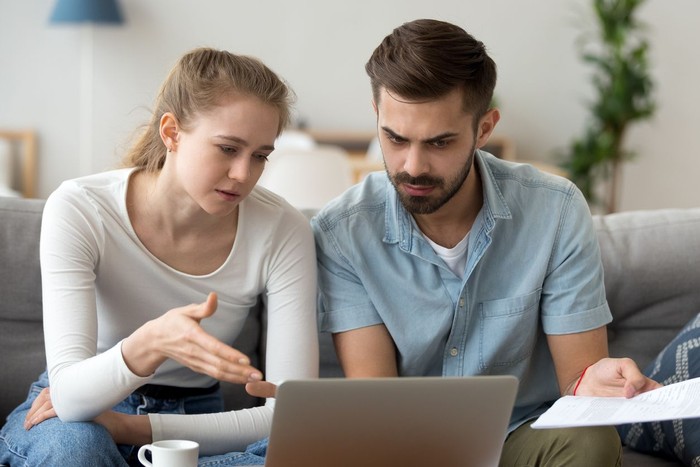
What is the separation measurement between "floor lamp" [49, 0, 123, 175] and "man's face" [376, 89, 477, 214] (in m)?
3.96

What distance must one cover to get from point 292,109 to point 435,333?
0.48 metres

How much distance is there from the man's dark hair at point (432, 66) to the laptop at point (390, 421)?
576 mm

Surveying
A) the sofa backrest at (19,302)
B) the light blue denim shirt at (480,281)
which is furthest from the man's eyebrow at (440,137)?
the sofa backrest at (19,302)

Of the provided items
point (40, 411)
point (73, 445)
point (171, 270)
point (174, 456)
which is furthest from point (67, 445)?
point (171, 270)

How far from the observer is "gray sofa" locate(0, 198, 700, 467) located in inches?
76.4

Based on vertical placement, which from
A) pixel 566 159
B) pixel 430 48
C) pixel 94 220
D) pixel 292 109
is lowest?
pixel 566 159

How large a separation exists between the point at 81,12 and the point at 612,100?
9.80ft

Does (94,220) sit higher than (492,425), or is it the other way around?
(94,220)

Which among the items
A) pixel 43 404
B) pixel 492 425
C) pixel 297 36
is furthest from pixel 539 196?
pixel 297 36

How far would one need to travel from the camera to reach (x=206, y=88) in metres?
1.66

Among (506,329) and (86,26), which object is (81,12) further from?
(506,329)

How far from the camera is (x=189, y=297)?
1751 mm

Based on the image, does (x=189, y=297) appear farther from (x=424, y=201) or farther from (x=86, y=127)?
(x=86, y=127)

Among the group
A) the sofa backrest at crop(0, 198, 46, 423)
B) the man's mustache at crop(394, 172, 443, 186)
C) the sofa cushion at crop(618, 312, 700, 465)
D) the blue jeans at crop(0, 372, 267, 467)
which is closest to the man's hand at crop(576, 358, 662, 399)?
the sofa cushion at crop(618, 312, 700, 465)
